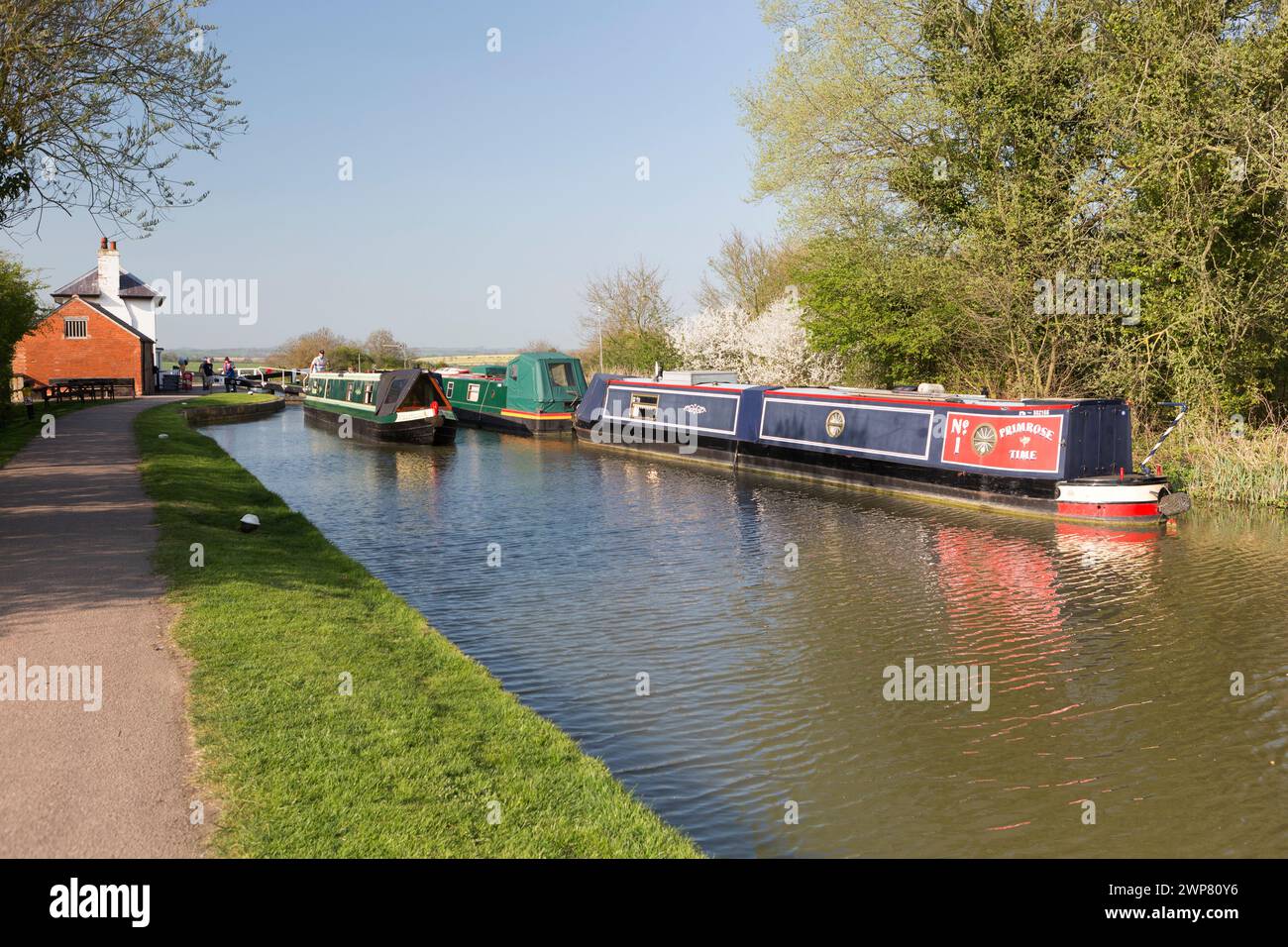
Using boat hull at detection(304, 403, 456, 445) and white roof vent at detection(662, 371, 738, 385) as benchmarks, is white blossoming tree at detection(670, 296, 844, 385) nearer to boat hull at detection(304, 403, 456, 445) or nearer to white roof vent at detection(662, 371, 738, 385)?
white roof vent at detection(662, 371, 738, 385)

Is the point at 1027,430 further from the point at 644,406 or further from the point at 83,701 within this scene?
the point at 83,701

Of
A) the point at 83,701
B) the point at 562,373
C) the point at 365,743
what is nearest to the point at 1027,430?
the point at 365,743

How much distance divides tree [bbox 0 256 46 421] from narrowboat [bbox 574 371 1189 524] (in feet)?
50.2

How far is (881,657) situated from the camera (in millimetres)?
8289

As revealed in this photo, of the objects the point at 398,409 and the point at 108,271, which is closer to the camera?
the point at 398,409

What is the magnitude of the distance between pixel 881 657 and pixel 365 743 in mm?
4582

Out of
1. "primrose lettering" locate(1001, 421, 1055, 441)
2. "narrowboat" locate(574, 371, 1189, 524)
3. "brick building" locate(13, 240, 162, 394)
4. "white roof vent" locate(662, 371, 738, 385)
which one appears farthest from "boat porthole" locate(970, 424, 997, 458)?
"brick building" locate(13, 240, 162, 394)

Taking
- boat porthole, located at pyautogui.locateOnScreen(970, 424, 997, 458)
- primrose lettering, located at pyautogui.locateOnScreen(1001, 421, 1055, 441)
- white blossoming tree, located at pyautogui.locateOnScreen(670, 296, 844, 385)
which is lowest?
boat porthole, located at pyautogui.locateOnScreen(970, 424, 997, 458)

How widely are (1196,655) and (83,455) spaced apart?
16.4m

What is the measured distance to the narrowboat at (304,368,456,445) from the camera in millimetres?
25859

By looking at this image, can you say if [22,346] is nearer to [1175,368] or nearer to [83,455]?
[83,455]

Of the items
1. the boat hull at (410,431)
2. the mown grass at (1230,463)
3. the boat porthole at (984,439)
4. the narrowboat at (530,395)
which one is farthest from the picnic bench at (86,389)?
the mown grass at (1230,463)

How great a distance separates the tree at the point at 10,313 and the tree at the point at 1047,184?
58.6ft

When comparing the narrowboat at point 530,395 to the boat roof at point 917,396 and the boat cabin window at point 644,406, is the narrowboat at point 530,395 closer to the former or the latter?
the boat cabin window at point 644,406
